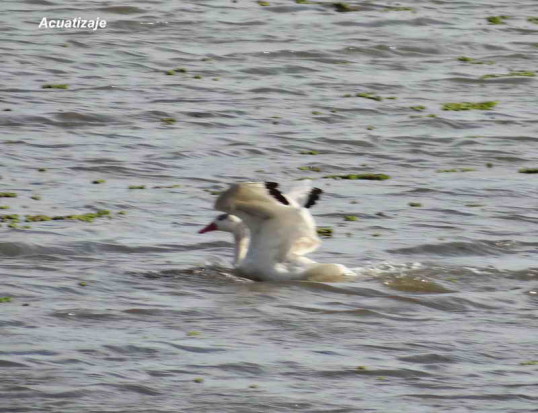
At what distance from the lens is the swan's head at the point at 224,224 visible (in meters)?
13.0

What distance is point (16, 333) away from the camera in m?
10.0

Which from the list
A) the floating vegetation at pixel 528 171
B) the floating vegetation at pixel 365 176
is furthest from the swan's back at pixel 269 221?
the floating vegetation at pixel 528 171

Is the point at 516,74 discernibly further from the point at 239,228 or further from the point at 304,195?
the point at 304,195

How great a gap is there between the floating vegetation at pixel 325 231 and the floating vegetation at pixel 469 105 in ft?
18.4

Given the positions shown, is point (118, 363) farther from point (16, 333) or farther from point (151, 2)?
point (151, 2)

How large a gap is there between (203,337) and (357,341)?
95cm

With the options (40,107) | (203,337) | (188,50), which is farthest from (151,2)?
(203,337)

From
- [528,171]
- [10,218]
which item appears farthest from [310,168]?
[10,218]

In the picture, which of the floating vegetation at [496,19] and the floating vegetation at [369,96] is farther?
the floating vegetation at [496,19]

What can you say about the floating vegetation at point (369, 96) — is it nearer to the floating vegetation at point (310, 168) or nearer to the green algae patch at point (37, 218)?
the floating vegetation at point (310, 168)

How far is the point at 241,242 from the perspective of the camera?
1295cm

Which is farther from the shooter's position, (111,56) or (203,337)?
(111,56)

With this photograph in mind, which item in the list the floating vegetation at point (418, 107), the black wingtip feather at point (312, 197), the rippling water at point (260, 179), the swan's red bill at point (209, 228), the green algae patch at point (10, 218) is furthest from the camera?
the floating vegetation at point (418, 107)

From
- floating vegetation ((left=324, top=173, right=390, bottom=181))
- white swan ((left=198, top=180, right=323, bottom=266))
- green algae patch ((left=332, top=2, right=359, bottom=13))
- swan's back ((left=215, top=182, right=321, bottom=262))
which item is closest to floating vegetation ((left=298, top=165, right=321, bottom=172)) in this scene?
floating vegetation ((left=324, top=173, right=390, bottom=181))
